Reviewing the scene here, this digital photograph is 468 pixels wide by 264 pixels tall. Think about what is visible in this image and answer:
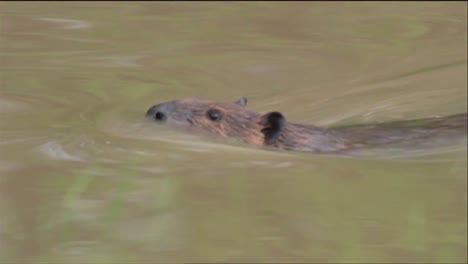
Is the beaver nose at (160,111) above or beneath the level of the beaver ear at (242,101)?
beneath

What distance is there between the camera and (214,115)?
4938 mm

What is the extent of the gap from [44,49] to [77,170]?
1.91m

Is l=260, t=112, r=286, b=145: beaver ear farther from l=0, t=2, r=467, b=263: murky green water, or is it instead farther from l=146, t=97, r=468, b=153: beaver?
l=0, t=2, r=467, b=263: murky green water

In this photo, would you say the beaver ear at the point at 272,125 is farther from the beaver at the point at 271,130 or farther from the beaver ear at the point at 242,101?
the beaver ear at the point at 242,101

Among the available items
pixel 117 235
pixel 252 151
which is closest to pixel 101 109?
pixel 252 151

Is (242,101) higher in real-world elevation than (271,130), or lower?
higher

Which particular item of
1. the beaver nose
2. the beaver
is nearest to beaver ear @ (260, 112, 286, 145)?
the beaver

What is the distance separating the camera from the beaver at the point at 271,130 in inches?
190

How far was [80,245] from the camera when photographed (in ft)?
10.5

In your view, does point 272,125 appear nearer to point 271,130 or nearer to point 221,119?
point 271,130

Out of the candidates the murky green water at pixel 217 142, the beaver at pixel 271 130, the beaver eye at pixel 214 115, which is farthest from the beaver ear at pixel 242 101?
the murky green water at pixel 217 142

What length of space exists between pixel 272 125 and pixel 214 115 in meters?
0.28

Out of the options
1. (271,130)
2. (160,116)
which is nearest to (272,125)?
(271,130)

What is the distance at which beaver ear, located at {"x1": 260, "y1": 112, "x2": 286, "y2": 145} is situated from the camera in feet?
15.6
